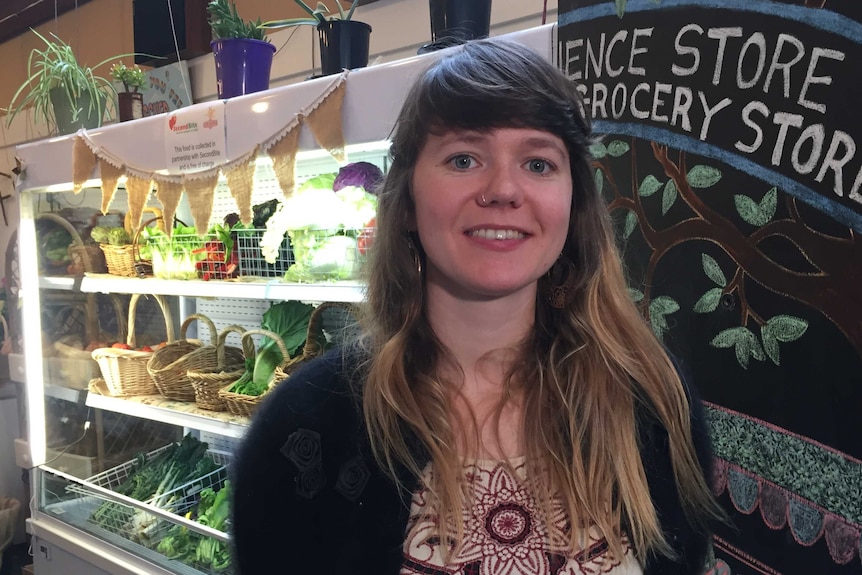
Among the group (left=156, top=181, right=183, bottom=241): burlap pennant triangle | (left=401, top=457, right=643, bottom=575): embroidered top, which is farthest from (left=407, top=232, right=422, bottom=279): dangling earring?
(left=156, top=181, right=183, bottom=241): burlap pennant triangle

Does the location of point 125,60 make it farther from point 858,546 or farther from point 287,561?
point 858,546

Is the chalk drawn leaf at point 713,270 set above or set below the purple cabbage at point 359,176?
below

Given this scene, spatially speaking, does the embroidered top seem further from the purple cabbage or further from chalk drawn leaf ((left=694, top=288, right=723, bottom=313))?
the purple cabbage

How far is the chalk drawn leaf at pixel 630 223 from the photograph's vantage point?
1398 mm

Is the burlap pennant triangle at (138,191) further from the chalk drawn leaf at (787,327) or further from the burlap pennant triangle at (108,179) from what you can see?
the chalk drawn leaf at (787,327)

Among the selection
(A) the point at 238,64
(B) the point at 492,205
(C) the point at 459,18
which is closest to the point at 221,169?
(A) the point at 238,64

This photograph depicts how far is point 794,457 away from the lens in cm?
121

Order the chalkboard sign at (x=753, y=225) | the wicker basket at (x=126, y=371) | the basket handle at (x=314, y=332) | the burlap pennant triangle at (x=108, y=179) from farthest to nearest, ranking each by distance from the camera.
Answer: the wicker basket at (x=126, y=371) < the burlap pennant triangle at (x=108, y=179) < the basket handle at (x=314, y=332) < the chalkboard sign at (x=753, y=225)

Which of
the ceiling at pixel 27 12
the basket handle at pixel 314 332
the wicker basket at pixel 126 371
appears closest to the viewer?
the basket handle at pixel 314 332

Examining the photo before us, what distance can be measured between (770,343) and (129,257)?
93.0 inches

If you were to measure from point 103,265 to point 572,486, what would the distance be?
2.52m

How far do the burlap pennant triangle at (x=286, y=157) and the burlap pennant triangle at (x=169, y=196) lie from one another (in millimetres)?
486

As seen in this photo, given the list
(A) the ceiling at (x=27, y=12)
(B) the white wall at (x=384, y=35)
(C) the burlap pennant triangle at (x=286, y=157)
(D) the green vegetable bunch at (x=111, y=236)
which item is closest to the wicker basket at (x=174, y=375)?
(D) the green vegetable bunch at (x=111, y=236)

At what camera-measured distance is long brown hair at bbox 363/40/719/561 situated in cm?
100
